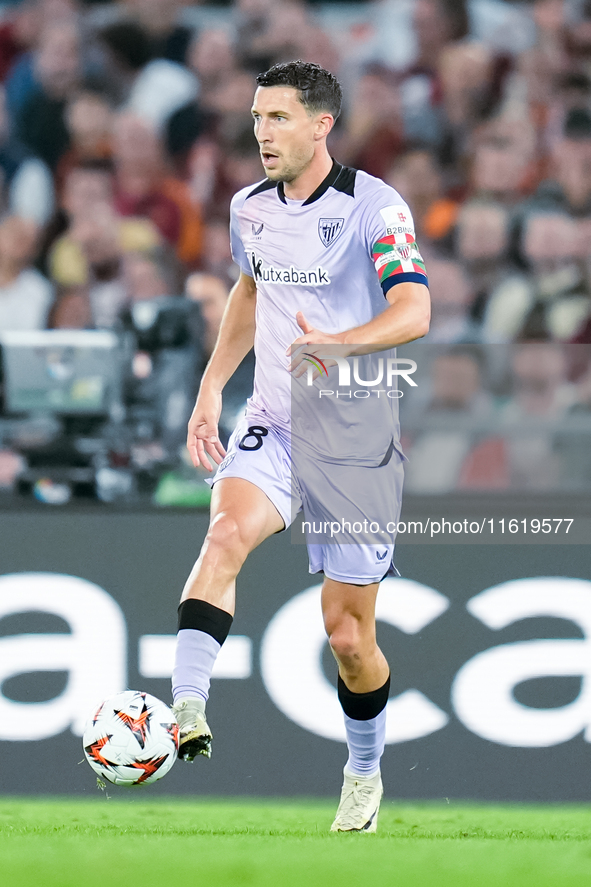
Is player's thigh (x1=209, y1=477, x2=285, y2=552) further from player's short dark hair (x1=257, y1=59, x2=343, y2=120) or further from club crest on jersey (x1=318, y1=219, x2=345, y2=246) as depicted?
player's short dark hair (x1=257, y1=59, x2=343, y2=120)

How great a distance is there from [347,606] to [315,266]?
1.10 meters

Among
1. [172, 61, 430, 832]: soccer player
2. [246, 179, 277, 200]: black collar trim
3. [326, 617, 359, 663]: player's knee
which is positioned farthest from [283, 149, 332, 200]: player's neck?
[326, 617, 359, 663]: player's knee

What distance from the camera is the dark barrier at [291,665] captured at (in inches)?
179

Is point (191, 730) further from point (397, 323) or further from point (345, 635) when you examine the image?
point (397, 323)

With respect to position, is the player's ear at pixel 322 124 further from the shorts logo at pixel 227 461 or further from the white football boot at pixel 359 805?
the white football boot at pixel 359 805

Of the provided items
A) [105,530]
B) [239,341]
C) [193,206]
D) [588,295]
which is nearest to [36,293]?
[193,206]

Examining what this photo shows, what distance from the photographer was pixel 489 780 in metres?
4.55

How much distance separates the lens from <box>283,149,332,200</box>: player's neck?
383cm

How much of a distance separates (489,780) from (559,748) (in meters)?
0.30

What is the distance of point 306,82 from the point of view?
3.67m

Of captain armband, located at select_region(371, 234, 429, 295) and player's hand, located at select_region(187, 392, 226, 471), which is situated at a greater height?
captain armband, located at select_region(371, 234, 429, 295)

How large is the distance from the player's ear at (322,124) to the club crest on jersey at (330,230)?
27 centimetres

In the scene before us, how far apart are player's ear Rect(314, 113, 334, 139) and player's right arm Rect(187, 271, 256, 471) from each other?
567mm

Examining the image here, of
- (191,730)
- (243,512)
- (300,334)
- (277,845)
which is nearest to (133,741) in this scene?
(191,730)
